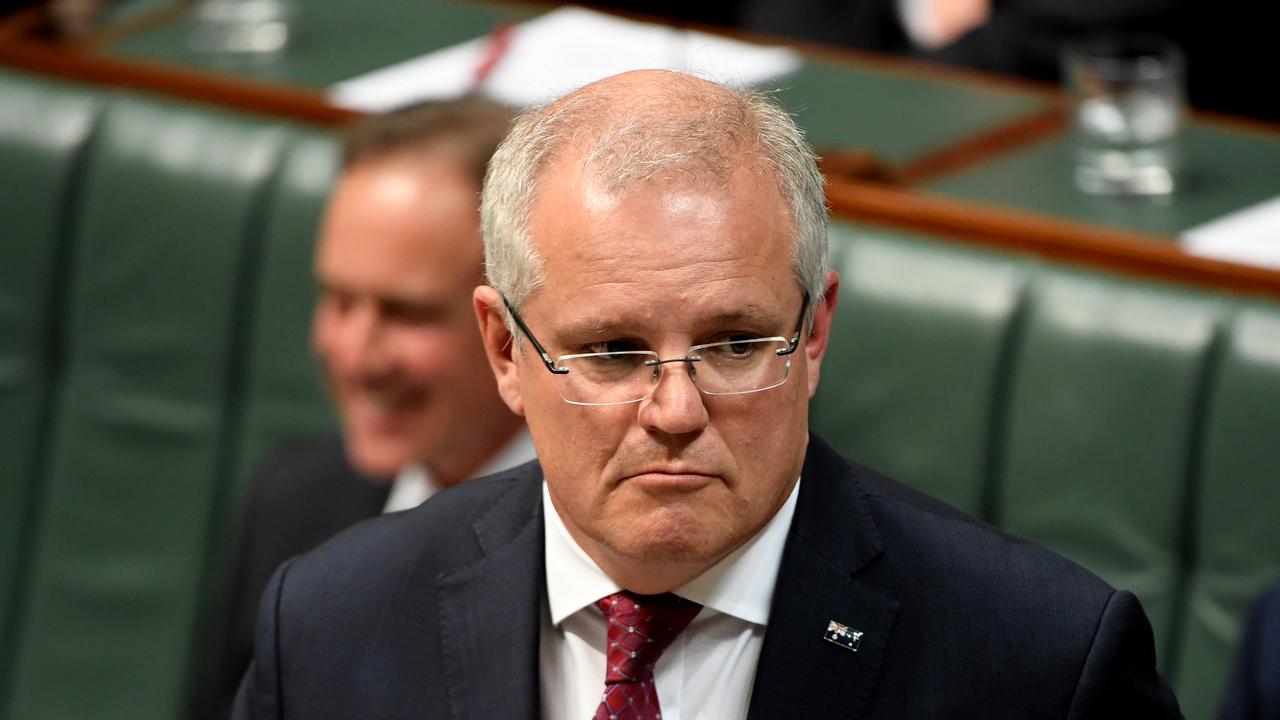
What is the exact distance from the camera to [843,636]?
1.52 meters

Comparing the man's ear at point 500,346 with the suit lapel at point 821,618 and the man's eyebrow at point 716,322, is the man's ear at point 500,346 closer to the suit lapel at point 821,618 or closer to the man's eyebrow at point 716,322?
the man's eyebrow at point 716,322

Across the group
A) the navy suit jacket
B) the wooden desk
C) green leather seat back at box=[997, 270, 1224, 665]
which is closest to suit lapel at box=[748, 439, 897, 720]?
the navy suit jacket

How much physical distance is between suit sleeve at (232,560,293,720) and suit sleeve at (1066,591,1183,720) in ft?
2.13

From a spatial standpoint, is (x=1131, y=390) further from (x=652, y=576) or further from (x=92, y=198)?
(x=92, y=198)

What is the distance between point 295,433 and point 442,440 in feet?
1.64

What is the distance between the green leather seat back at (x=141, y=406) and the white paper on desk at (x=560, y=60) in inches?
10.9

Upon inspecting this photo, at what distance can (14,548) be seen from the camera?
3.13 m

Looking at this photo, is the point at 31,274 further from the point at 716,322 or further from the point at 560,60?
the point at 716,322

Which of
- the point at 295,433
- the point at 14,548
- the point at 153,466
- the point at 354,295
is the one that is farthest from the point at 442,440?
the point at 14,548

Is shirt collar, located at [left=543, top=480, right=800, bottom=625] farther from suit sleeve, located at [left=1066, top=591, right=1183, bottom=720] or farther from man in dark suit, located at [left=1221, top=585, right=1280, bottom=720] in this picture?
man in dark suit, located at [left=1221, top=585, right=1280, bottom=720]

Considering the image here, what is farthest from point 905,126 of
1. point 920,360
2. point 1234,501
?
point 1234,501

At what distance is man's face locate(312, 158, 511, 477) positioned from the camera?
97.0 inches

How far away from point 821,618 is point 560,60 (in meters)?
2.03

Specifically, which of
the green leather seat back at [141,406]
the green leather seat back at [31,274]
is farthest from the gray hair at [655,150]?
the green leather seat back at [31,274]
